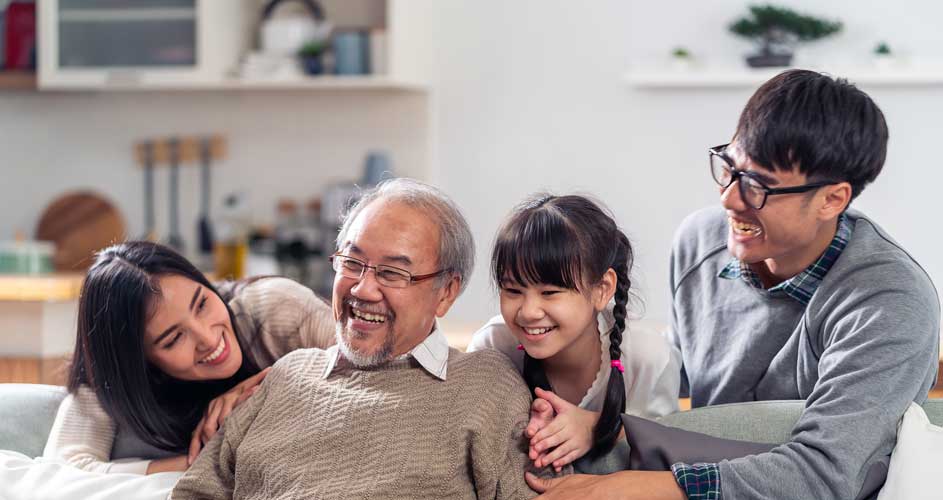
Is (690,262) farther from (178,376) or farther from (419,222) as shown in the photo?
(178,376)

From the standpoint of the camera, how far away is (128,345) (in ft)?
7.21

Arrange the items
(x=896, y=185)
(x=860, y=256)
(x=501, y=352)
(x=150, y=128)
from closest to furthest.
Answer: (x=860, y=256) < (x=501, y=352) < (x=896, y=185) < (x=150, y=128)

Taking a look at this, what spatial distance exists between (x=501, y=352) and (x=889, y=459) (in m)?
0.75

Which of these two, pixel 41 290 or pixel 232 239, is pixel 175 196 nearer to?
pixel 232 239

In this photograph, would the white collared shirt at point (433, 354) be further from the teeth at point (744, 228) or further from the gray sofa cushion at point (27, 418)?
the gray sofa cushion at point (27, 418)

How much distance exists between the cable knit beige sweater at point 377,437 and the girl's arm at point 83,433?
0.97ft

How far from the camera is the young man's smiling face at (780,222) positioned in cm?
201

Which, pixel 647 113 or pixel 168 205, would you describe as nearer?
pixel 647 113

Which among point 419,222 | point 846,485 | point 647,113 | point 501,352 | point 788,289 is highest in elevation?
point 647,113

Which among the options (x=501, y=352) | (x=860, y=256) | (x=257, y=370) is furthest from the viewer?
(x=257, y=370)

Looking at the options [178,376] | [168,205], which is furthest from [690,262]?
[168,205]

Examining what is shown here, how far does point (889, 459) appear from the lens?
1.97m

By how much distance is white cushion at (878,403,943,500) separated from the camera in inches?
76.2

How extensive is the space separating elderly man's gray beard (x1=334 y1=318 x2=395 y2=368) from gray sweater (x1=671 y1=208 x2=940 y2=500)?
64 centimetres
